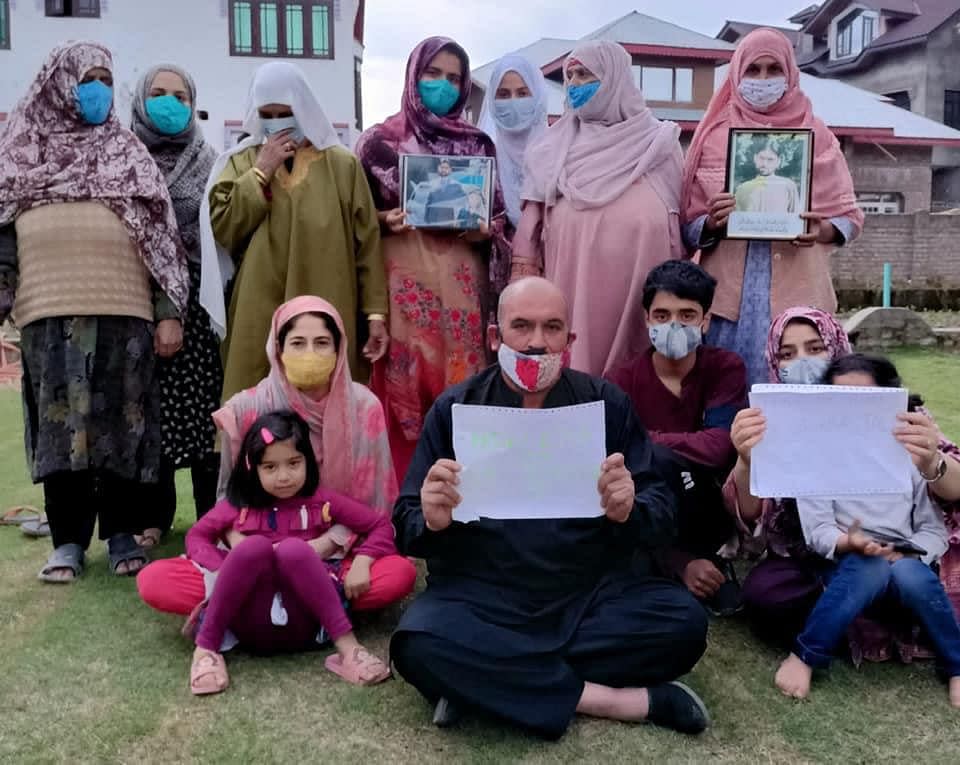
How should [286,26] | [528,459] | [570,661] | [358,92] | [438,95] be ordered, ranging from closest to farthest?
[528,459] → [570,661] → [438,95] → [286,26] → [358,92]

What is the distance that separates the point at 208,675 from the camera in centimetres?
288

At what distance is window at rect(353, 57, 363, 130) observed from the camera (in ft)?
72.2

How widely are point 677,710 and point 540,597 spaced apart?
19.3 inches

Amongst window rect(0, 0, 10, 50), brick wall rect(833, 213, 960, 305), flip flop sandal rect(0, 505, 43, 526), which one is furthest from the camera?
window rect(0, 0, 10, 50)

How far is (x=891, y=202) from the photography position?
23859mm

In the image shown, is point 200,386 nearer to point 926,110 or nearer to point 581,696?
point 581,696

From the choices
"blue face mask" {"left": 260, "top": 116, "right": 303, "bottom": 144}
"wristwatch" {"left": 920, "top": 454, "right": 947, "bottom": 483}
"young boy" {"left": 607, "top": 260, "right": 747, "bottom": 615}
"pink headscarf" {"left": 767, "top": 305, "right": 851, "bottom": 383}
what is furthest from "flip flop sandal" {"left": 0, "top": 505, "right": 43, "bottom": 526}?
"wristwatch" {"left": 920, "top": 454, "right": 947, "bottom": 483}

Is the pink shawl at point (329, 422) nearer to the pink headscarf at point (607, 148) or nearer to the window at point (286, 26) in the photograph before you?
the pink headscarf at point (607, 148)

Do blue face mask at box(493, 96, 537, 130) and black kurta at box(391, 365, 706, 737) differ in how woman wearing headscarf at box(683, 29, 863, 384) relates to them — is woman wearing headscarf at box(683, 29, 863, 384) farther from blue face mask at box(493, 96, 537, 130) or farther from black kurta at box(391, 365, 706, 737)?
black kurta at box(391, 365, 706, 737)

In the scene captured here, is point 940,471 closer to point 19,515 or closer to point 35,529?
point 35,529

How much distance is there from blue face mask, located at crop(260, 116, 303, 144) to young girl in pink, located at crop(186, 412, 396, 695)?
1253mm

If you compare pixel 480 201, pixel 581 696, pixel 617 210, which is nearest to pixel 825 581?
pixel 581 696

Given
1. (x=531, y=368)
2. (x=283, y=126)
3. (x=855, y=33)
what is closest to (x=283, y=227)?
(x=283, y=126)

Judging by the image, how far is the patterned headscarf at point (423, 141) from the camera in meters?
4.00
